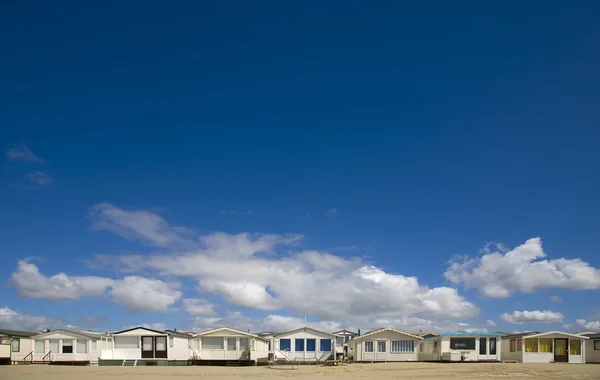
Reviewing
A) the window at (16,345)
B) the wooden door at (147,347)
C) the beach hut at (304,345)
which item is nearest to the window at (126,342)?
the wooden door at (147,347)

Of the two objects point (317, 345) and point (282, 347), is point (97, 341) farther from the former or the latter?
point (317, 345)

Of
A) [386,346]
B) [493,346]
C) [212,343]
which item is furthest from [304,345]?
[493,346]

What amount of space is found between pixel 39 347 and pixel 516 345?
45780 mm

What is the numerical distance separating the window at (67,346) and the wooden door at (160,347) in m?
9.21

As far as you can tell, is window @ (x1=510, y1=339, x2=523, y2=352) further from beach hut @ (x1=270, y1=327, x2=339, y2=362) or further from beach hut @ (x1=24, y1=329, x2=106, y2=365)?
beach hut @ (x1=24, y1=329, x2=106, y2=365)

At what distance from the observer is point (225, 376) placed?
35000 mm

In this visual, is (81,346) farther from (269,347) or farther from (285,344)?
(285,344)

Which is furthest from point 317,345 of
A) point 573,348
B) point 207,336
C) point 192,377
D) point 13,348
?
point 13,348

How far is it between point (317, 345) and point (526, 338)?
19.5 m

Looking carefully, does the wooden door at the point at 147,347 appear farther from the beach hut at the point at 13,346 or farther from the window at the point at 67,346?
the beach hut at the point at 13,346

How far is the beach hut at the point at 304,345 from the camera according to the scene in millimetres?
51000

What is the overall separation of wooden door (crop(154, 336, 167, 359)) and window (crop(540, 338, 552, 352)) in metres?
34.8

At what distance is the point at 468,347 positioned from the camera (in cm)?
5050

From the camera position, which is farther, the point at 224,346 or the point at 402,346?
the point at 402,346
